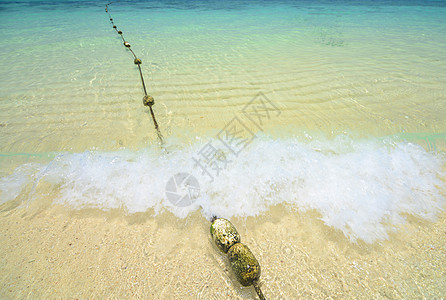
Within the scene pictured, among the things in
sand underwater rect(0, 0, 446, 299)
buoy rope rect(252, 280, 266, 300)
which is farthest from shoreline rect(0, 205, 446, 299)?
buoy rope rect(252, 280, 266, 300)

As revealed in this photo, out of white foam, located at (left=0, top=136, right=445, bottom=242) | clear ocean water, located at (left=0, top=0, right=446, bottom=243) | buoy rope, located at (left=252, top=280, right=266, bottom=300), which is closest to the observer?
buoy rope, located at (left=252, top=280, right=266, bottom=300)

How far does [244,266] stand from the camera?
157 centimetres

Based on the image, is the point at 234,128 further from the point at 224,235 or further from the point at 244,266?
the point at 244,266

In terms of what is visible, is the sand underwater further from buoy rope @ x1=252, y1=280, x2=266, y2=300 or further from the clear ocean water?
buoy rope @ x1=252, y1=280, x2=266, y2=300

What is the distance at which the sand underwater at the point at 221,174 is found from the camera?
1700mm

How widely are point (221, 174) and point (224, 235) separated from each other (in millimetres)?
944

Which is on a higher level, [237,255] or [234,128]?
[234,128]

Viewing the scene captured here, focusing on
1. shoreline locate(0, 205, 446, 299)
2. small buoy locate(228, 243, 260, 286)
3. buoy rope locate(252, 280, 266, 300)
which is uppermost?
small buoy locate(228, 243, 260, 286)

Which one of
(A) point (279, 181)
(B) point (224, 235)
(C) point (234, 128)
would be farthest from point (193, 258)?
(C) point (234, 128)

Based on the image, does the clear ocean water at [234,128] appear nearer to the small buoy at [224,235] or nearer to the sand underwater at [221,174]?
the sand underwater at [221,174]

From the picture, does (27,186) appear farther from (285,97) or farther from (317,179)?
(285,97)

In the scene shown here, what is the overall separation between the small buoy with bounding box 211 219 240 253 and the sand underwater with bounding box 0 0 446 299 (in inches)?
5.4

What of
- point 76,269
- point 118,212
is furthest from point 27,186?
point 76,269

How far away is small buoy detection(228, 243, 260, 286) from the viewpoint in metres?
1.54
